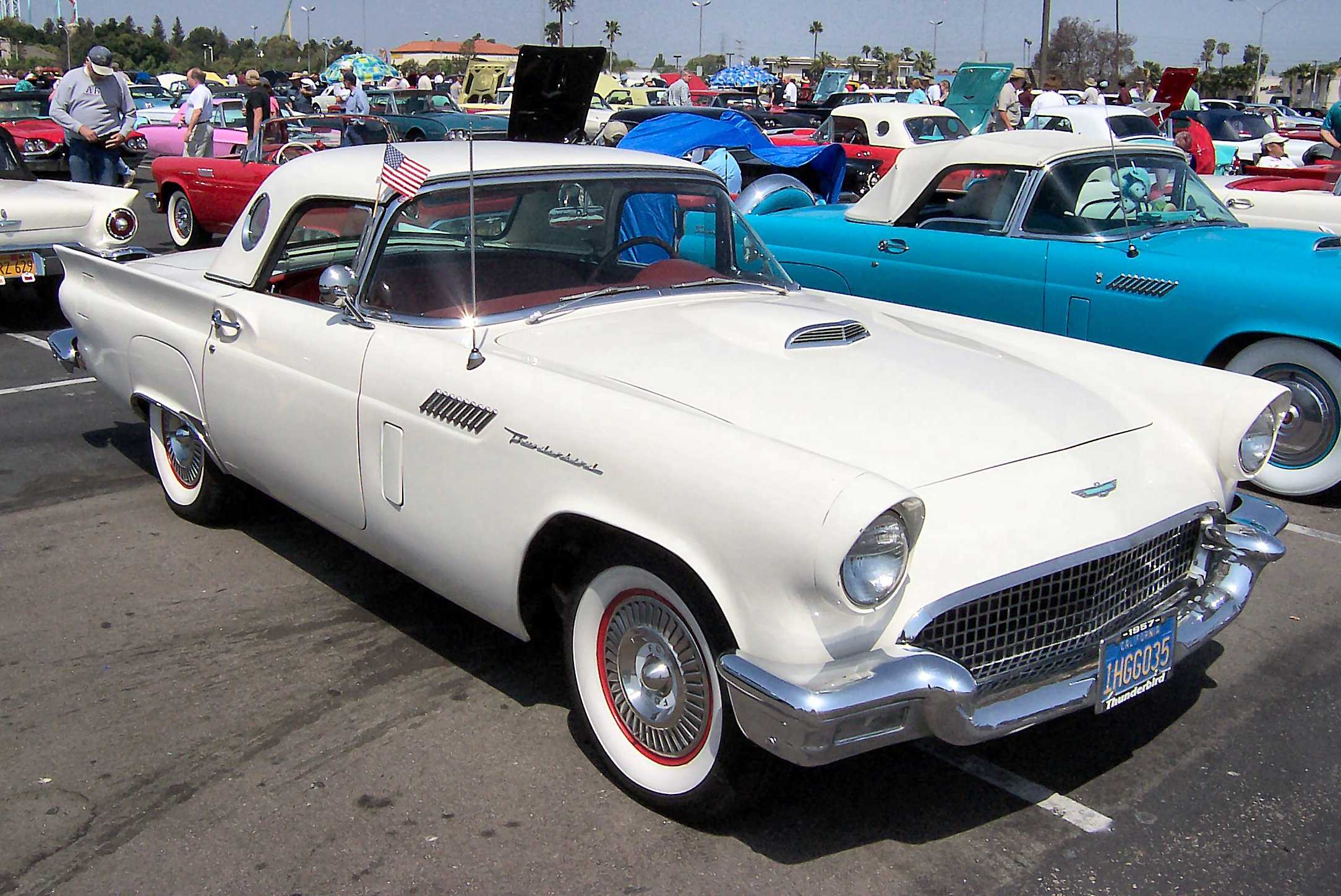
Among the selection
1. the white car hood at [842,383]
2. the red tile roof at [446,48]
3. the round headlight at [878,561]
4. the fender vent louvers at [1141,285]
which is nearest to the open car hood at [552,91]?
the fender vent louvers at [1141,285]

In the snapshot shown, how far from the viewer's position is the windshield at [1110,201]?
19.4 ft

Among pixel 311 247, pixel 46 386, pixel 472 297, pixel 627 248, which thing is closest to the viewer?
pixel 472 297

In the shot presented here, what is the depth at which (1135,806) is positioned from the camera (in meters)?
2.94

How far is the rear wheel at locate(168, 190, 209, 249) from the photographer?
1184cm

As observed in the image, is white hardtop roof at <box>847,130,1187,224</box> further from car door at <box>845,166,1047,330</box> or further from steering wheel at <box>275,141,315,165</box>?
steering wheel at <box>275,141,315,165</box>

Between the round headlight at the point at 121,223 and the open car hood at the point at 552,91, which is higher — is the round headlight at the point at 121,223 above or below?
below

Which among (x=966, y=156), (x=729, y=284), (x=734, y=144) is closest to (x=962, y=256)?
(x=966, y=156)

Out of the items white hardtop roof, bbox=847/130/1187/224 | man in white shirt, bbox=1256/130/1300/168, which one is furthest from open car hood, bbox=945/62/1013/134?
white hardtop roof, bbox=847/130/1187/224

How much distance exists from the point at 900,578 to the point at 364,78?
31.4 m

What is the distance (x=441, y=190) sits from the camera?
3758 millimetres

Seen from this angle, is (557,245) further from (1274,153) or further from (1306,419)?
(1274,153)

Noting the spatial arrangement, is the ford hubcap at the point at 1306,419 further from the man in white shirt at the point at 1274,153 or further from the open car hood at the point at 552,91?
the man in white shirt at the point at 1274,153

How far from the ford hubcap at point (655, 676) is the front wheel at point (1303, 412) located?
349 centimetres

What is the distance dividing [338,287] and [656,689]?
1.66 metres
